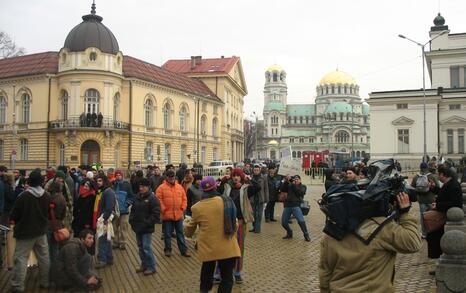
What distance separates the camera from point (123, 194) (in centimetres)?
Result: 1160

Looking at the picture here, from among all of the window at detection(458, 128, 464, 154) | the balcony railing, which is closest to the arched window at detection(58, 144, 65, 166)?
the balcony railing

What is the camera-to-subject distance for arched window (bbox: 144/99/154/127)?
168 ft

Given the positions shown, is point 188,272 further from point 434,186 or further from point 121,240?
point 434,186

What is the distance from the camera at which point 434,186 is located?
10.6 m

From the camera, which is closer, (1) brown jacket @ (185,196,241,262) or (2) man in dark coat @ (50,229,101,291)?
(1) brown jacket @ (185,196,241,262)

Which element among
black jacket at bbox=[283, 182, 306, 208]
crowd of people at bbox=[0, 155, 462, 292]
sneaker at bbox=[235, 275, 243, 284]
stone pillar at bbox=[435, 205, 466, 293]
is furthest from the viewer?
black jacket at bbox=[283, 182, 306, 208]

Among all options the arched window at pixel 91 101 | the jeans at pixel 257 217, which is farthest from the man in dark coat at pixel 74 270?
the arched window at pixel 91 101

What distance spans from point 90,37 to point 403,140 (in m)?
32.3

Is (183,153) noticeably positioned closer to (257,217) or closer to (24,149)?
(24,149)

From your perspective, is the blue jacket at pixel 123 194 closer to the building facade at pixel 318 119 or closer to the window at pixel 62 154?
the window at pixel 62 154

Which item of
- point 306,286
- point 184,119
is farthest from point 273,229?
point 184,119

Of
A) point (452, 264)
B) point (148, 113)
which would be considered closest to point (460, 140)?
point (148, 113)

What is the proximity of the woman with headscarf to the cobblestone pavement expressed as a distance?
1.57 metres

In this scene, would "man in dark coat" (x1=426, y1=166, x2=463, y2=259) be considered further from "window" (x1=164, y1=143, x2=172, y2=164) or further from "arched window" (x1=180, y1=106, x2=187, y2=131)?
"arched window" (x1=180, y1=106, x2=187, y2=131)
